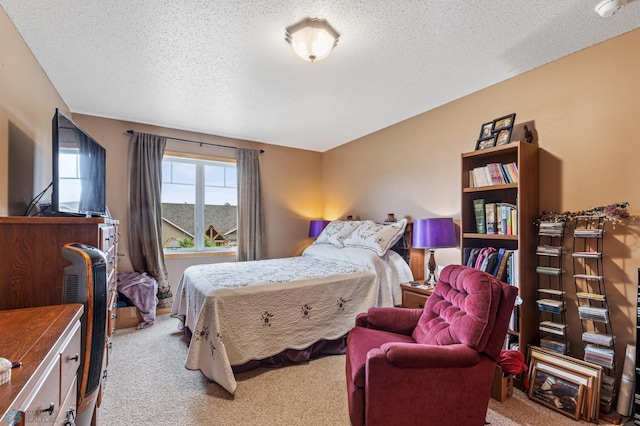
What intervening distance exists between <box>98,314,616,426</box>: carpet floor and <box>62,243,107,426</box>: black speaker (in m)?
0.60

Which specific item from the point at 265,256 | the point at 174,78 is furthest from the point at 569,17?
the point at 265,256

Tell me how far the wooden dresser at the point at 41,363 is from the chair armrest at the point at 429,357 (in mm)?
→ 1218

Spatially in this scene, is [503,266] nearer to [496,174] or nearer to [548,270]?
[548,270]

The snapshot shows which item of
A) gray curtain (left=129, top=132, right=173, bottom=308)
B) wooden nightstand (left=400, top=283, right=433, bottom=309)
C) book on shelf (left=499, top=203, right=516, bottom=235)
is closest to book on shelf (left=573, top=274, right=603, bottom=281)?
book on shelf (left=499, top=203, right=516, bottom=235)

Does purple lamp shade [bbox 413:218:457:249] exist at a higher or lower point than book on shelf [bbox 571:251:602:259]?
higher

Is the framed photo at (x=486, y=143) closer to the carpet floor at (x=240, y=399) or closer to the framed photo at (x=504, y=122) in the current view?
the framed photo at (x=504, y=122)

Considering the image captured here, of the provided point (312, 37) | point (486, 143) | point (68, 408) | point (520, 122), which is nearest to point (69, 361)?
point (68, 408)

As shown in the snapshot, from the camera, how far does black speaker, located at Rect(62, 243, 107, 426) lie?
53.5 inches

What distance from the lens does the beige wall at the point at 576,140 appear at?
1.95 meters

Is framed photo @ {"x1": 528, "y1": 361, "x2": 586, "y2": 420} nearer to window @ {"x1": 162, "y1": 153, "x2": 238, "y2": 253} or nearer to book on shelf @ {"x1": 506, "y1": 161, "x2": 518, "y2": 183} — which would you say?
book on shelf @ {"x1": 506, "y1": 161, "x2": 518, "y2": 183}

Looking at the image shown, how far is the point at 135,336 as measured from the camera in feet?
10.3

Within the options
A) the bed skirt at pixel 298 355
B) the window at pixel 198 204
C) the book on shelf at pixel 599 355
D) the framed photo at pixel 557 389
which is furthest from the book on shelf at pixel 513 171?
the window at pixel 198 204

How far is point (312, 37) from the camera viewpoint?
1.89 metres

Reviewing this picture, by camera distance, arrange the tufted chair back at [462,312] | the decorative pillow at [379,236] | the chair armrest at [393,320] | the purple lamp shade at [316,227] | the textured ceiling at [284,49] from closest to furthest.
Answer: the tufted chair back at [462,312], the textured ceiling at [284,49], the chair armrest at [393,320], the decorative pillow at [379,236], the purple lamp shade at [316,227]
